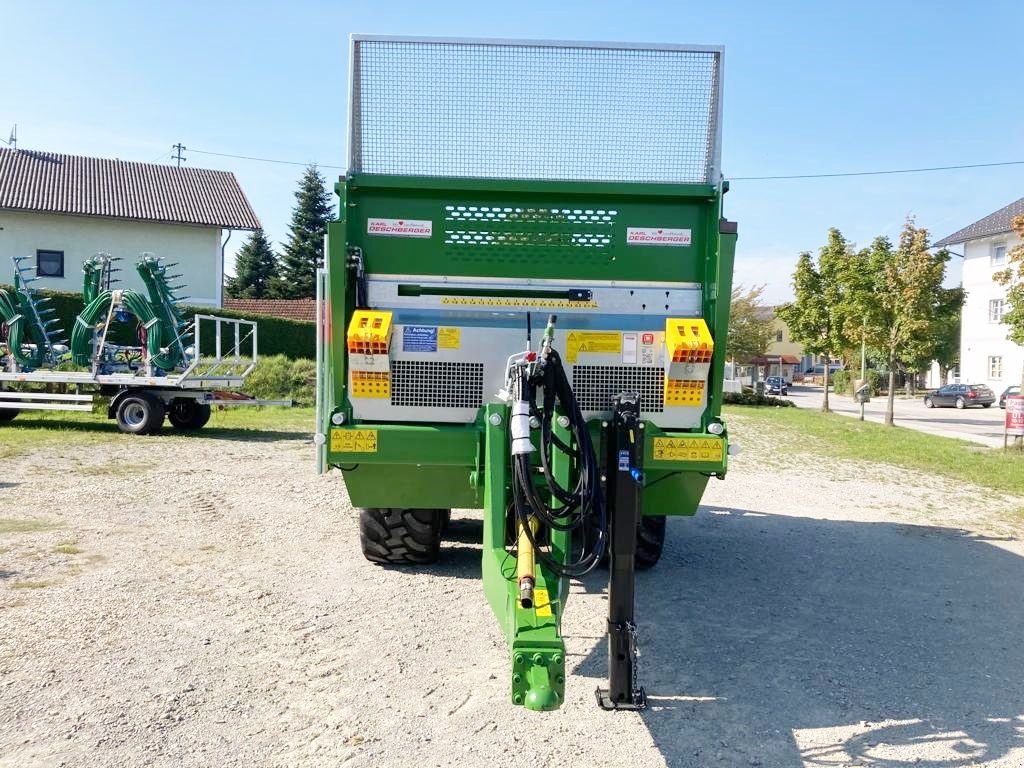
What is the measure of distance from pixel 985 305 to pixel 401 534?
1776 inches

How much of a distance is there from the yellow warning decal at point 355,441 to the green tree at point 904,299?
64.4ft

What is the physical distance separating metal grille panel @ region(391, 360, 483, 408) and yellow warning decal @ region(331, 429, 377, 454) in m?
0.24

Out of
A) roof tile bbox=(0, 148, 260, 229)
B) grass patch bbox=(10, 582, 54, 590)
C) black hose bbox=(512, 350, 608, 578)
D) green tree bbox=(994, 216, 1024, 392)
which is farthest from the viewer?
roof tile bbox=(0, 148, 260, 229)

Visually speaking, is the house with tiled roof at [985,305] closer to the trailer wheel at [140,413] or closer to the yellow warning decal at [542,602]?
the trailer wheel at [140,413]

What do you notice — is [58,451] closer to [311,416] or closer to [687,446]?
[311,416]

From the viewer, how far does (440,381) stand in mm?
4902

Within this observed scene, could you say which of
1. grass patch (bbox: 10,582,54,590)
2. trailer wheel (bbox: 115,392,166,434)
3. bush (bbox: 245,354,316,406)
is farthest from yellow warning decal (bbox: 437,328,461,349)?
bush (bbox: 245,354,316,406)

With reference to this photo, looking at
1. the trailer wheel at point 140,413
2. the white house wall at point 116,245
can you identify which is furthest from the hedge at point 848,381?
the trailer wheel at point 140,413

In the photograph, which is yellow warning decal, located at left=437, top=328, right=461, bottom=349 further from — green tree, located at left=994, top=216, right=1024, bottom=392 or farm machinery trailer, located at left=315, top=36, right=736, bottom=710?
green tree, located at left=994, top=216, right=1024, bottom=392

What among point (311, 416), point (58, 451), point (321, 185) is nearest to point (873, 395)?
point (321, 185)

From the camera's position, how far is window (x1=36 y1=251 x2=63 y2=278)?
30.2 metres

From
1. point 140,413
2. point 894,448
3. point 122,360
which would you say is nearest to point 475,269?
point 140,413

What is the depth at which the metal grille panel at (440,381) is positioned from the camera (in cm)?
490

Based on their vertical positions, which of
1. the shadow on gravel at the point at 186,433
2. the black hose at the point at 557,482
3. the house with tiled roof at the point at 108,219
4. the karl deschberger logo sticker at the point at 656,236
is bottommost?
the shadow on gravel at the point at 186,433
